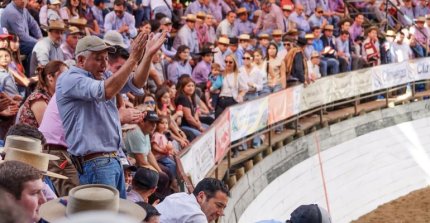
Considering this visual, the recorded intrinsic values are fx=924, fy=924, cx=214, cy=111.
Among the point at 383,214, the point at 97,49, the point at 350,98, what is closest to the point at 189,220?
the point at 97,49

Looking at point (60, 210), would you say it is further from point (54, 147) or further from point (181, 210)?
point (54, 147)

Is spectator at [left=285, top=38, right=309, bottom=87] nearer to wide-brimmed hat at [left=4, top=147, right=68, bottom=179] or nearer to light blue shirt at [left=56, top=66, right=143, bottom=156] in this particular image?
light blue shirt at [left=56, top=66, right=143, bottom=156]

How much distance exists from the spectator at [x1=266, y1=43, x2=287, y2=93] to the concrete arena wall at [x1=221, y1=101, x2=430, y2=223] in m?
1.00

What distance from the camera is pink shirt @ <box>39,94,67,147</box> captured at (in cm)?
670

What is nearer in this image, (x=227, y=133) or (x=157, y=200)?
(x=157, y=200)

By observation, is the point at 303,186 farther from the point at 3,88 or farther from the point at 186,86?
the point at 3,88

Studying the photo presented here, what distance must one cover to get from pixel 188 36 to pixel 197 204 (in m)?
10.1

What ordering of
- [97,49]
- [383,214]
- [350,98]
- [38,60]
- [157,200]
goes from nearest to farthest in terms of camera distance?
1. [97,49]
2. [157,200]
3. [38,60]
4. [383,214]
5. [350,98]

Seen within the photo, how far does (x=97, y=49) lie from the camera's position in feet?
19.6

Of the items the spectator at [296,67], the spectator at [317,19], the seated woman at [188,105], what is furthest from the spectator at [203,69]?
the spectator at [317,19]

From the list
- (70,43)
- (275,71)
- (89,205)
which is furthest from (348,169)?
(89,205)

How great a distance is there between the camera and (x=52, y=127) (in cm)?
675

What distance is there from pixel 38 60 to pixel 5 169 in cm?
722

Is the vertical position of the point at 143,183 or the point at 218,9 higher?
the point at 143,183
